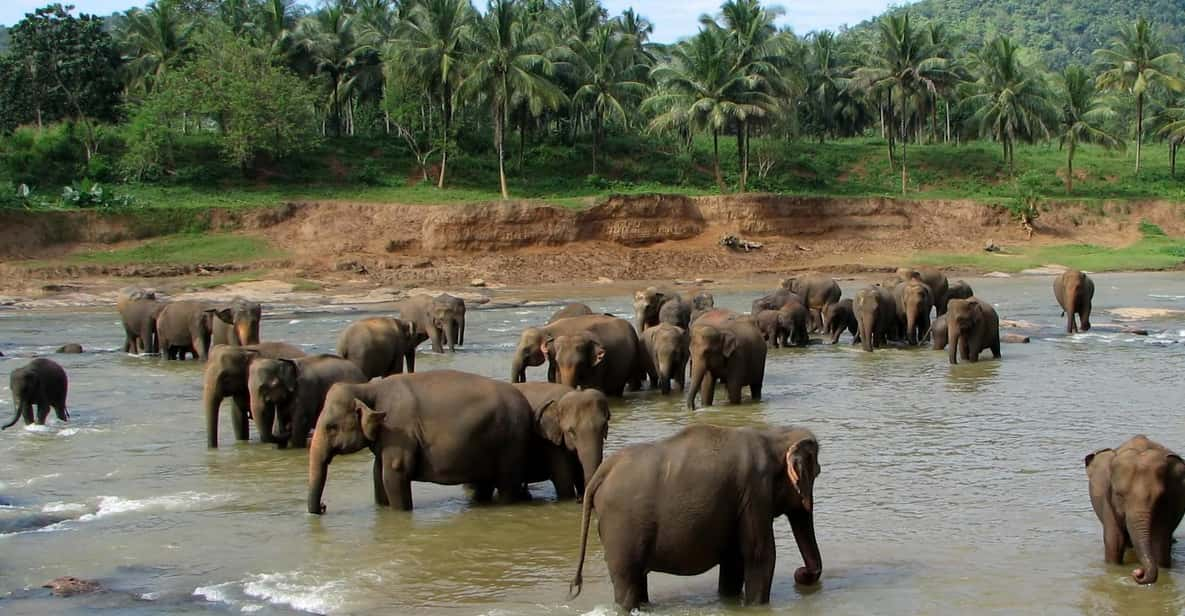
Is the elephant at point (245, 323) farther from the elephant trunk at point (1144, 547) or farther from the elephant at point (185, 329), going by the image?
the elephant trunk at point (1144, 547)

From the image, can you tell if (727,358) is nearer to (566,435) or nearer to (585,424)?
(566,435)

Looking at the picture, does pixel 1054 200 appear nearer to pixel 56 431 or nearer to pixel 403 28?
pixel 403 28

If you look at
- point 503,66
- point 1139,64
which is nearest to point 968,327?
point 503,66

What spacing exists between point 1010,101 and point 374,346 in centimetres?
4816

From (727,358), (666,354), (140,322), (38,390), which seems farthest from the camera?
(140,322)

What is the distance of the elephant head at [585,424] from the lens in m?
10.3

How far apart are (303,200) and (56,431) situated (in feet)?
112

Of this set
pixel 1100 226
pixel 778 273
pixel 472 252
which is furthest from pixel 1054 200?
pixel 472 252

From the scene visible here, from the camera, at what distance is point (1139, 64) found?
62312 mm

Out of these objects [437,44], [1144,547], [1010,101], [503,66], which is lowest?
[1144,547]

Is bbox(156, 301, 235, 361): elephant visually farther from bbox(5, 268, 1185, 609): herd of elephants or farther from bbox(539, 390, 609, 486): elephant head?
bbox(539, 390, 609, 486): elephant head

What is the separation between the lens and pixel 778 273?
1780 inches

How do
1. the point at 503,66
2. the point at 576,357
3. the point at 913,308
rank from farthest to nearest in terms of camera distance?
the point at 503,66 < the point at 913,308 < the point at 576,357

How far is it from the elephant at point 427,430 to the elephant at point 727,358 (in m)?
5.66
